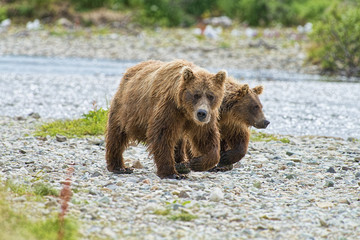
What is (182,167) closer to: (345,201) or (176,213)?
(176,213)

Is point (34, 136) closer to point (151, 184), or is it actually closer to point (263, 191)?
point (151, 184)

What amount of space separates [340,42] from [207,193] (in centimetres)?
1407

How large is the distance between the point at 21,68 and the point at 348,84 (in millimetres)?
9664

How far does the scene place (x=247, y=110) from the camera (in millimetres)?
7285

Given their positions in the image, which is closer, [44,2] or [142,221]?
[142,221]

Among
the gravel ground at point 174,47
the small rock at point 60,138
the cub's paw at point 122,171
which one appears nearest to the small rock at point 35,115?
the small rock at point 60,138

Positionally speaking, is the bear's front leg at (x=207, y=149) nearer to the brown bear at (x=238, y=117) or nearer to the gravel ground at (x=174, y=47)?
the brown bear at (x=238, y=117)

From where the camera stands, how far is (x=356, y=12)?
62.1 feet

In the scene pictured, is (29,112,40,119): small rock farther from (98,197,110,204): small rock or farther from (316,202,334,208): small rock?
(316,202,334,208): small rock

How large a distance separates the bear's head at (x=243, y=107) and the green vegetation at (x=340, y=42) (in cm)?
1201

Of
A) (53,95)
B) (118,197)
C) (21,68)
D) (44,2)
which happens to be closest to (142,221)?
(118,197)

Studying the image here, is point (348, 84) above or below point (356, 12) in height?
below

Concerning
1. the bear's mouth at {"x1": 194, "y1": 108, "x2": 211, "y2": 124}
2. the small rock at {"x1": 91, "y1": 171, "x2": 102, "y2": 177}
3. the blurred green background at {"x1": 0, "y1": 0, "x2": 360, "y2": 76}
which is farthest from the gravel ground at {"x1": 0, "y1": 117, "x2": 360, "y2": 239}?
the blurred green background at {"x1": 0, "y1": 0, "x2": 360, "y2": 76}

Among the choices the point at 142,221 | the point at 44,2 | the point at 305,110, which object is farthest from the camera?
the point at 44,2
